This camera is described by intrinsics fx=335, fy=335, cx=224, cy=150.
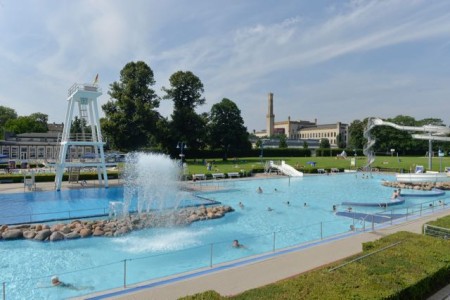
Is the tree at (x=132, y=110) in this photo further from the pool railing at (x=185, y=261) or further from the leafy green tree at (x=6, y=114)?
the leafy green tree at (x=6, y=114)

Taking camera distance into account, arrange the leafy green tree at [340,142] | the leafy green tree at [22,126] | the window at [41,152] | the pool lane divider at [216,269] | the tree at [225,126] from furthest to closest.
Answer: the leafy green tree at [340,142] < the leafy green tree at [22,126] < the window at [41,152] < the tree at [225,126] < the pool lane divider at [216,269]

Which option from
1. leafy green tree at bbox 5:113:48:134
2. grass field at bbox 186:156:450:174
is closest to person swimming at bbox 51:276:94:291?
grass field at bbox 186:156:450:174

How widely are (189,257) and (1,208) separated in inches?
800

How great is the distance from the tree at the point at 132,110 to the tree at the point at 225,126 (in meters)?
18.6

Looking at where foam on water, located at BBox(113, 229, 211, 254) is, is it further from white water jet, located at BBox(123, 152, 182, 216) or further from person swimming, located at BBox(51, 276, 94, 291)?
white water jet, located at BBox(123, 152, 182, 216)

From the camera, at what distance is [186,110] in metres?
66.5

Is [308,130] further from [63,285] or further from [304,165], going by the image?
[63,285]

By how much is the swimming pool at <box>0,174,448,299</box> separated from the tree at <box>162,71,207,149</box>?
32.8 m

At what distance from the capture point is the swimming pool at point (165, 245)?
37.1ft

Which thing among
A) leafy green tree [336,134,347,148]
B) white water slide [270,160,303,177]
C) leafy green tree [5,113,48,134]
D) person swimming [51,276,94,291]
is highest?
leafy green tree [5,113,48,134]

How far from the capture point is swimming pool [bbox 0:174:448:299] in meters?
11.3

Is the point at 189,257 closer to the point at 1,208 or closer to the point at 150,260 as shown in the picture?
the point at 150,260

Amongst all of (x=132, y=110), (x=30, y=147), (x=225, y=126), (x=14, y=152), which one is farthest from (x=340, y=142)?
(x=14, y=152)

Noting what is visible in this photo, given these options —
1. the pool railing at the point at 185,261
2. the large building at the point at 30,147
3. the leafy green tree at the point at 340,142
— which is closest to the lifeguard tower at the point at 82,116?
the pool railing at the point at 185,261
